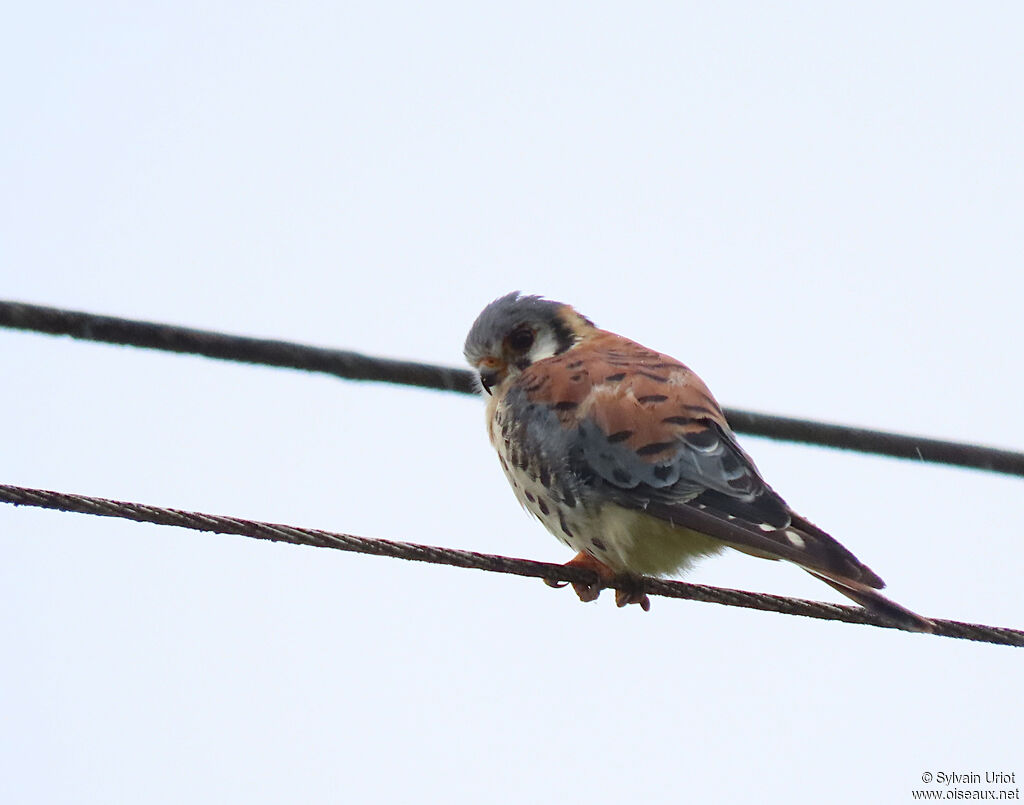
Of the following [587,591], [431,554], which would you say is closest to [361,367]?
[431,554]

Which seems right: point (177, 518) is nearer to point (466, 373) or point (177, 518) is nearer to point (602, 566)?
point (466, 373)

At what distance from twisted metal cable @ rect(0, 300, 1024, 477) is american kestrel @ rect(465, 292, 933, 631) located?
17cm

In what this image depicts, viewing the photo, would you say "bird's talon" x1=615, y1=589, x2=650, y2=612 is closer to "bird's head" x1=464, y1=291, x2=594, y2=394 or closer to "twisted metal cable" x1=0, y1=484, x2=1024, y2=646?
"twisted metal cable" x1=0, y1=484, x2=1024, y2=646

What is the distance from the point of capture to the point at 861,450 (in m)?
3.49

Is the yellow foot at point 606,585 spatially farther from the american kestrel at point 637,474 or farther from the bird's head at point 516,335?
the bird's head at point 516,335

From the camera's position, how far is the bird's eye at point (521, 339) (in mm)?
4461

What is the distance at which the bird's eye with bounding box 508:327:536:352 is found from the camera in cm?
446

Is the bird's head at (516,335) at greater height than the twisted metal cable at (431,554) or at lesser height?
greater

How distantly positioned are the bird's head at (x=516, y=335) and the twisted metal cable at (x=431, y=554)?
1.18 meters

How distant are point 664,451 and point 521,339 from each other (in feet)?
3.84

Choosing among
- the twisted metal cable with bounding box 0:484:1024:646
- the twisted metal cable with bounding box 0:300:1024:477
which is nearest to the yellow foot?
the twisted metal cable with bounding box 0:484:1024:646

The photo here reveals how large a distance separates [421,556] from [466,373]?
1016mm

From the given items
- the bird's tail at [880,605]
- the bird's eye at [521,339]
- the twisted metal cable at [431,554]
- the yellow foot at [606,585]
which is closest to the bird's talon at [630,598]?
the yellow foot at [606,585]

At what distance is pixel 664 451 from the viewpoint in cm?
344
